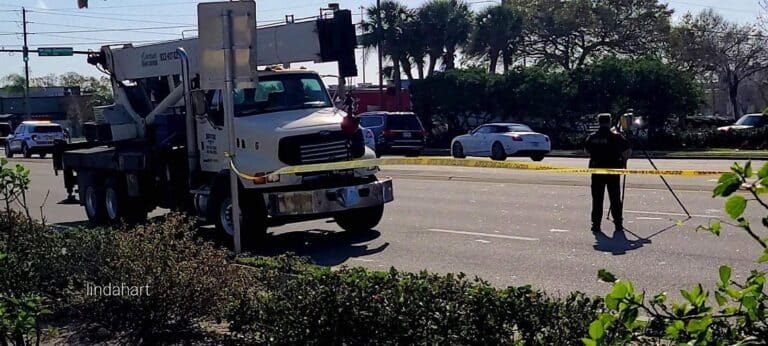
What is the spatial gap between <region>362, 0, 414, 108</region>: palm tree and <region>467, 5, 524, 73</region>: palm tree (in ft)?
14.4

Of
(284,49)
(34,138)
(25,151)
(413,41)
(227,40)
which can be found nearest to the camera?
(227,40)

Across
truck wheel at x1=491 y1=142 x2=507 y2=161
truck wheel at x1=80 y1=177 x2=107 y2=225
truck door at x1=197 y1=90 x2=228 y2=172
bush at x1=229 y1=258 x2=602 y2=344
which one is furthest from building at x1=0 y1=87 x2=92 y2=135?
bush at x1=229 y1=258 x2=602 y2=344

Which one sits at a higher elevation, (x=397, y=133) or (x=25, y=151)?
(x=397, y=133)

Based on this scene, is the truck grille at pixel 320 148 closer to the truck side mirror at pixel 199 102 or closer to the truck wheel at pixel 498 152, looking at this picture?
the truck side mirror at pixel 199 102

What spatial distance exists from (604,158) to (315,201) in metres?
4.16

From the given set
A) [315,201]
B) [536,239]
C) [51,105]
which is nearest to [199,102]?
[315,201]

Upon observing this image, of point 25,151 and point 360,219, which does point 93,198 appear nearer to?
point 360,219

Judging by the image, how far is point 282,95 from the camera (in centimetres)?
1373

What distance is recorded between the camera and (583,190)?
61.9 feet

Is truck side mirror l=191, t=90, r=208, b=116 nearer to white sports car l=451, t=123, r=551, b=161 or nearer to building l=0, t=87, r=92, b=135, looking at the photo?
white sports car l=451, t=123, r=551, b=161

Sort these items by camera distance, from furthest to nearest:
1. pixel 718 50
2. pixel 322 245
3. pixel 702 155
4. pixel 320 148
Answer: pixel 718 50, pixel 702 155, pixel 322 245, pixel 320 148

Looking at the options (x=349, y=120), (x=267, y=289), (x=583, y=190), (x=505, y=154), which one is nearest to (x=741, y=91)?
(x=505, y=154)

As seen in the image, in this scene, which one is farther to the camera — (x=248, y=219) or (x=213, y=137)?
(x=213, y=137)

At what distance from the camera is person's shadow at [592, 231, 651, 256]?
465 inches
